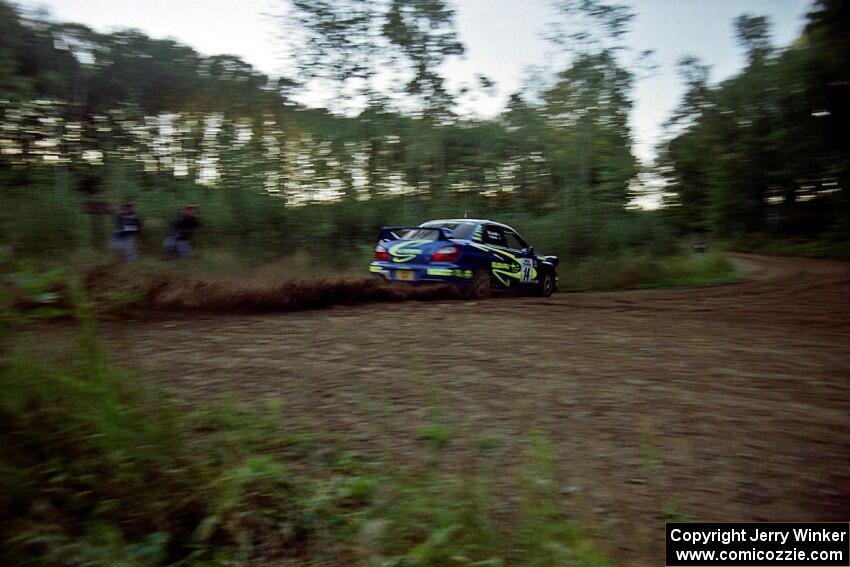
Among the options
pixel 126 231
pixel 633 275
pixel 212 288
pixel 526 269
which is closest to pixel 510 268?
pixel 526 269

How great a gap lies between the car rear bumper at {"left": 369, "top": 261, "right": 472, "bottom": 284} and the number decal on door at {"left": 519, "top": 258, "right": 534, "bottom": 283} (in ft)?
5.80

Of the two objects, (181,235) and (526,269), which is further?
(181,235)

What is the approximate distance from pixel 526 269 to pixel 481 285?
165cm

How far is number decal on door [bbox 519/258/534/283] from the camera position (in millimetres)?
12914

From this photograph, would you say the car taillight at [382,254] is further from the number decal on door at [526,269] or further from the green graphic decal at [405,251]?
the number decal on door at [526,269]

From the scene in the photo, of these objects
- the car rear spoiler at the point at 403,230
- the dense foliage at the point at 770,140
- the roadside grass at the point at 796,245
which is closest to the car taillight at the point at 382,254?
the car rear spoiler at the point at 403,230

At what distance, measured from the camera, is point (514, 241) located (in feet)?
42.8

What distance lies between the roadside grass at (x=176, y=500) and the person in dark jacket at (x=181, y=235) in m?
11.7

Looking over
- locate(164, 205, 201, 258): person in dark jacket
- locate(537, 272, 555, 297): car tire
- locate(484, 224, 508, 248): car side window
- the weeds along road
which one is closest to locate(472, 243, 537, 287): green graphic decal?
locate(484, 224, 508, 248): car side window

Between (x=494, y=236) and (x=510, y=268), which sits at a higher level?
(x=494, y=236)

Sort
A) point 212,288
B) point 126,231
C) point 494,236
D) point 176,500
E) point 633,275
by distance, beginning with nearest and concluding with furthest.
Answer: point 176,500, point 212,288, point 494,236, point 126,231, point 633,275

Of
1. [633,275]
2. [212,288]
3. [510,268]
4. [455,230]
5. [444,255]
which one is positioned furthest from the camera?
[633,275]

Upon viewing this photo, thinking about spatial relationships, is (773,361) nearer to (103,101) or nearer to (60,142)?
(60,142)

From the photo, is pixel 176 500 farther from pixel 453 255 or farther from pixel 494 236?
pixel 494 236
